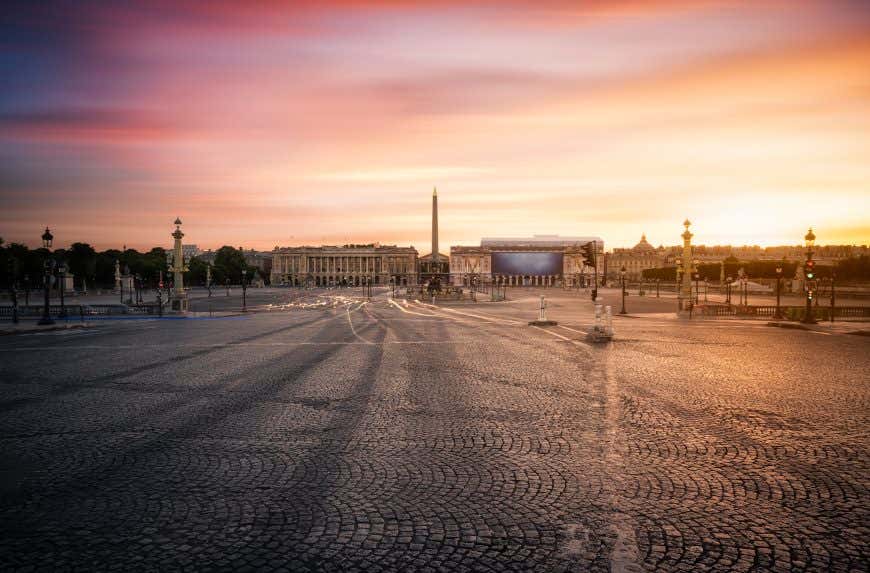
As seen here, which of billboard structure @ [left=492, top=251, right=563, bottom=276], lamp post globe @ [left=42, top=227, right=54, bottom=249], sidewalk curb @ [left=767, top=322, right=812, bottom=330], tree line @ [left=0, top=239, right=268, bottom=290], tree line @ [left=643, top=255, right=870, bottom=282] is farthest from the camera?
billboard structure @ [left=492, top=251, right=563, bottom=276]

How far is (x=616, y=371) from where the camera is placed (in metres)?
13.0

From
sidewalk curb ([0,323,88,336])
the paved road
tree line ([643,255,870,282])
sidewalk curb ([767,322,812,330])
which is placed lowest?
sidewalk curb ([0,323,88,336])

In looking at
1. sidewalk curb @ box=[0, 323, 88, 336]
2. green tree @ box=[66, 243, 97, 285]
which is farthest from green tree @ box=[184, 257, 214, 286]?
sidewalk curb @ box=[0, 323, 88, 336]

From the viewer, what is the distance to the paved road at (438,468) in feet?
14.9

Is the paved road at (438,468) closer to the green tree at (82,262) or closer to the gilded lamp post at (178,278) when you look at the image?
the gilded lamp post at (178,278)

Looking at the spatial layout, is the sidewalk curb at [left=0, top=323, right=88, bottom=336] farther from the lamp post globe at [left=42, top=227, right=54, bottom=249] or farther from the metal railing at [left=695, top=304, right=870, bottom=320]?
the metal railing at [left=695, top=304, right=870, bottom=320]

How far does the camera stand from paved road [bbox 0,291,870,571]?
14.9ft

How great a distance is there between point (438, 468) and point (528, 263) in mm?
190759

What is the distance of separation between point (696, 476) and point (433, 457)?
3.02m

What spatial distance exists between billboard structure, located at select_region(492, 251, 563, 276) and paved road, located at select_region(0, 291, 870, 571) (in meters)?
180

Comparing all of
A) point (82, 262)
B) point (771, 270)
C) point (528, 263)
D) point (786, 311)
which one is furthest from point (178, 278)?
point (528, 263)

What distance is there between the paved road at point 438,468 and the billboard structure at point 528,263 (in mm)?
179629

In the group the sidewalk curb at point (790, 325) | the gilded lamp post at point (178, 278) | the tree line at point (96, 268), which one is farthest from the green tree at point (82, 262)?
the sidewalk curb at point (790, 325)

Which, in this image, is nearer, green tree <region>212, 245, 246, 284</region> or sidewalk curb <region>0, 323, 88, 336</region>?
sidewalk curb <region>0, 323, 88, 336</region>
